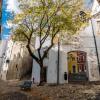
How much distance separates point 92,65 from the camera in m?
22.0

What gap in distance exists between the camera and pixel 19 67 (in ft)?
95.5

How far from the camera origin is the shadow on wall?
1094 inches

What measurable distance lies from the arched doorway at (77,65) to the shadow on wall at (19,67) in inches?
309

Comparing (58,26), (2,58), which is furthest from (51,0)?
(2,58)

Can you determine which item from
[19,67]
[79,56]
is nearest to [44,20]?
[79,56]

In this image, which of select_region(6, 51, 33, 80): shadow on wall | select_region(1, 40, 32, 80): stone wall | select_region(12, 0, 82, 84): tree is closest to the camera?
select_region(12, 0, 82, 84): tree

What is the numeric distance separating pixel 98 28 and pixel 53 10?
25.5 feet

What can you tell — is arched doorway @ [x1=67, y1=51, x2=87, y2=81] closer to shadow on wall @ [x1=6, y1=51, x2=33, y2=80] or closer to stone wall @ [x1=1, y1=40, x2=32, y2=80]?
stone wall @ [x1=1, y1=40, x2=32, y2=80]

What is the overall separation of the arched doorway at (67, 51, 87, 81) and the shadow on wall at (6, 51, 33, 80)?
7.86 metres

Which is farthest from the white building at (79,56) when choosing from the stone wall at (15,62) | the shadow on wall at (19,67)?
the shadow on wall at (19,67)

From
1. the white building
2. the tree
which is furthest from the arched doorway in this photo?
the tree

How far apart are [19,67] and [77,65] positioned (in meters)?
8.89

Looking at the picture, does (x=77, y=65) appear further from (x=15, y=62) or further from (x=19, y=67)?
(x=15, y=62)

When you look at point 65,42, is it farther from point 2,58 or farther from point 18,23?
point 2,58
